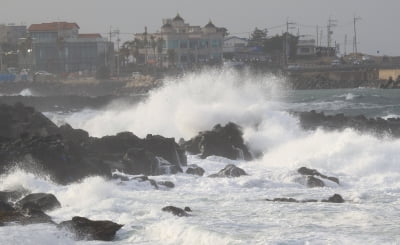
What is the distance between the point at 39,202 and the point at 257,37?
96.4 metres

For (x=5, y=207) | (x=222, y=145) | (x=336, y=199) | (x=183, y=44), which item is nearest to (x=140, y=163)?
(x=222, y=145)

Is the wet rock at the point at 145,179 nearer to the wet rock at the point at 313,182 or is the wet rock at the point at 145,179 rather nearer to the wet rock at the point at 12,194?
the wet rock at the point at 12,194

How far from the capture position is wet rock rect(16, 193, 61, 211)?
15397 mm

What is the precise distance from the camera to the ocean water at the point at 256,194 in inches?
531

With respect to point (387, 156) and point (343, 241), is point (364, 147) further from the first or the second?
point (343, 241)

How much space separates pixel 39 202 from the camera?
51.1ft

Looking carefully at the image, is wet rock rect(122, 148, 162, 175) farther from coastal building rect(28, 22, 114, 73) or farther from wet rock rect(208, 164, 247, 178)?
coastal building rect(28, 22, 114, 73)

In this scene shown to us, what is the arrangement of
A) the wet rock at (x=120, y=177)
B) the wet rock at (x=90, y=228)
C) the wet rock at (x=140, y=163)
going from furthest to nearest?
the wet rock at (x=140, y=163)
the wet rock at (x=120, y=177)
the wet rock at (x=90, y=228)

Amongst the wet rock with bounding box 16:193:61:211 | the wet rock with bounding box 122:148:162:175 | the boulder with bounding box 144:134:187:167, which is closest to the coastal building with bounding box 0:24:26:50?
the boulder with bounding box 144:134:187:167

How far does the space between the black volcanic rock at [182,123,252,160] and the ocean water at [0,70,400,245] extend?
1.58 ft

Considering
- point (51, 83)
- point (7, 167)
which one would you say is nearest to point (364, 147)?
point (7, 167)

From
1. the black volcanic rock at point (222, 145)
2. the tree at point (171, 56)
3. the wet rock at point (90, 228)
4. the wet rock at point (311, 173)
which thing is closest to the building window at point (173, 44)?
the tree at point (171, 56)

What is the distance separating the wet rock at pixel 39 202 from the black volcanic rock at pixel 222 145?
902cm

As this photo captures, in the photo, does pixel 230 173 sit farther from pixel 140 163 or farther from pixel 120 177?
pixel 120 177
